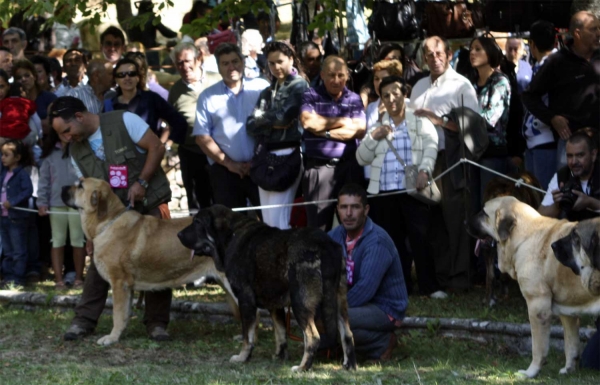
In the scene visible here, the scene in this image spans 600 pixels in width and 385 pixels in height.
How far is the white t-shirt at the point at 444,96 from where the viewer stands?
10430mm

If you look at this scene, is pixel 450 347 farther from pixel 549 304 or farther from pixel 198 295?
pixel 198 295

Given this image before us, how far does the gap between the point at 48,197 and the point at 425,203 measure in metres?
4.48

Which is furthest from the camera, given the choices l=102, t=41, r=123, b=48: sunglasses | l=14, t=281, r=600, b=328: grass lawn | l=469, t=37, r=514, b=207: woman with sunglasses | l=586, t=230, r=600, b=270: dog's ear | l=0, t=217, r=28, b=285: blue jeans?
l=102, t=41, r=123, b=48: sunglasses

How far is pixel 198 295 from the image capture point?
11336mm

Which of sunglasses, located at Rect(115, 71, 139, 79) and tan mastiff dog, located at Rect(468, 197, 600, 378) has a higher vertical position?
sunglasses, located at Rect(115, 71, 139, 79)

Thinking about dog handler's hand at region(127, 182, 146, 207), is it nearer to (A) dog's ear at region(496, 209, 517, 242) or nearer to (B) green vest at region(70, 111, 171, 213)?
(B) green vest at region(70, 111, 171, 213)

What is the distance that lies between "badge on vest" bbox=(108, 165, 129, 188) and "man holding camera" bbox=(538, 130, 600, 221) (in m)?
3.78

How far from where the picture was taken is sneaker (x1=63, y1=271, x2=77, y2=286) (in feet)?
41.1

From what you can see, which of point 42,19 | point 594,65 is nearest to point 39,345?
point 594,65

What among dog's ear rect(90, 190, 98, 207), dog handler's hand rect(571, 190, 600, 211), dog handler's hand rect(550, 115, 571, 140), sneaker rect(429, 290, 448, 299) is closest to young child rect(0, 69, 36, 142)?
dog's ear rect(90, 190, 98, 207)

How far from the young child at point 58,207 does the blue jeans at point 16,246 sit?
40 centimetres

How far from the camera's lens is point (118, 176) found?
32.0 ft

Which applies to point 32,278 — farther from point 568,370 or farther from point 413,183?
point 568,370

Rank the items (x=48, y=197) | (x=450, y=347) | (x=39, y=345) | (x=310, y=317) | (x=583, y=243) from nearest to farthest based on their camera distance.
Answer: (x=583, y=243), (x=310, y=317), (x=450, y=347), (x=39, y=345), (x=48, y=197)
